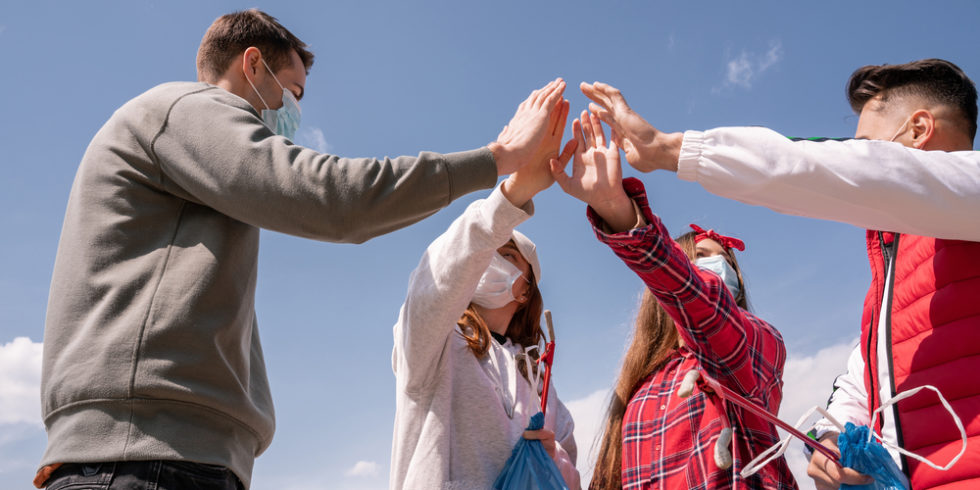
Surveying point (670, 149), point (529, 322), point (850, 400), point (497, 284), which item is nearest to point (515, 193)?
point (670, 149)

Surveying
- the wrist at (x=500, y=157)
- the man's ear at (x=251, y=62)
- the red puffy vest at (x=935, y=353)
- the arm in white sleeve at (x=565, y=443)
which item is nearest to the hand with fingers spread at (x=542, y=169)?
the wrist at (x=500, y=157)

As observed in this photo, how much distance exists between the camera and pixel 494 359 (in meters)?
3.96

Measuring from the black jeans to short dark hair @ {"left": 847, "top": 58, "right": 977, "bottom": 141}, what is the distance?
3.33 m

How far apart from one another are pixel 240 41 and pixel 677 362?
2707 millimetres

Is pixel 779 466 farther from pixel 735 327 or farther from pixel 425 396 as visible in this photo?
pixel 425 396

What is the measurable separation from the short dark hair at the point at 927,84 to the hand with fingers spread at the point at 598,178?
1.32 metres

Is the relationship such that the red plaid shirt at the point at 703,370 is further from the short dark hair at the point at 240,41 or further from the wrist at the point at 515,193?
the short dark hair at the point at 240,41

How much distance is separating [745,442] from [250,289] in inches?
87.7

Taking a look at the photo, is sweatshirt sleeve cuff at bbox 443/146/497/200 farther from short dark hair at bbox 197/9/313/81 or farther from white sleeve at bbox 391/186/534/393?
short dark hair at bbox 197/9/313/81

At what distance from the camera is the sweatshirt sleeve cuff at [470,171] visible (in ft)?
8.11

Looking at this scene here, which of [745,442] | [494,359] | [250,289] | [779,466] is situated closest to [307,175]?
[250,289]

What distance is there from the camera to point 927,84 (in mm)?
3305

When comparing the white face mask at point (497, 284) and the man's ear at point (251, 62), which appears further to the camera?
the white face mask at point (497, 284)

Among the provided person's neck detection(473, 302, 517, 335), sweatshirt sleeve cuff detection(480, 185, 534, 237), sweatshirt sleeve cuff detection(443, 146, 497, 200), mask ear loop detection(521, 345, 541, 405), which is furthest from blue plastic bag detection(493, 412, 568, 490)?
sweatshirt sleeve cuff detection(443, 146, 497, 200)
